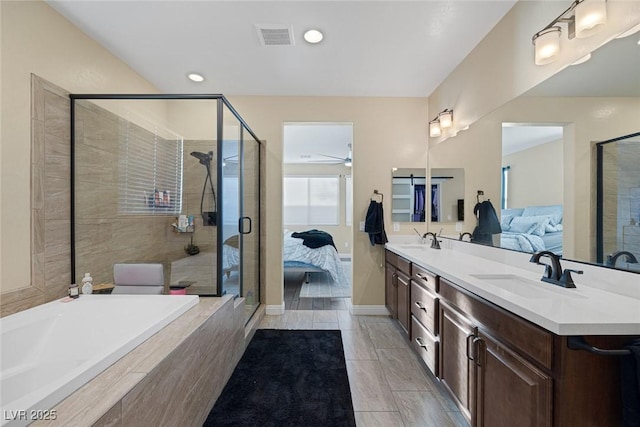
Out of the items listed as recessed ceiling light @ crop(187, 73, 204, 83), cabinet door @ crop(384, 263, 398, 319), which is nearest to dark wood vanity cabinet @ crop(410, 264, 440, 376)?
cabinet door @ crop(384, 263, 398, 319)

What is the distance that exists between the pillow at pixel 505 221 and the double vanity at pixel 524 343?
0.21 meters

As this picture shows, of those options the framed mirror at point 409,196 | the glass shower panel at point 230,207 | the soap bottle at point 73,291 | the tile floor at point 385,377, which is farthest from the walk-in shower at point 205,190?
the framed mirror at point 409,196

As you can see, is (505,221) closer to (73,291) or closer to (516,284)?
(516,284)

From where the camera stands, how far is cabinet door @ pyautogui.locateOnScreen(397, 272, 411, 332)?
233 cm

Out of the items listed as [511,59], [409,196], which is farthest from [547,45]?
[409,196]

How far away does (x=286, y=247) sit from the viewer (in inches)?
173

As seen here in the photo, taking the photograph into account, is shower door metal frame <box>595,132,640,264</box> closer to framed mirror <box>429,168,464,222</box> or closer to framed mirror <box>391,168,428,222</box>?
framed mirror <box>429,168,464,222</box>

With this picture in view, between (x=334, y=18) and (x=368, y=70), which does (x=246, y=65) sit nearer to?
(x=334, y=18)

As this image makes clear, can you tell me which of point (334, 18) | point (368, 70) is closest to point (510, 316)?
point (334, 18)

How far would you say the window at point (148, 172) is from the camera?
234 cm

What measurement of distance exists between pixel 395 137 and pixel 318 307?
241 centimetres

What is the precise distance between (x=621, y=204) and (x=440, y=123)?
1.86m

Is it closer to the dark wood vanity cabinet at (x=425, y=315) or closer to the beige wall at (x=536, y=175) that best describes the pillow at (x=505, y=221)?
the beige wall at (x=536, y=175)

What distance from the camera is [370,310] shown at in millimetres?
3137
